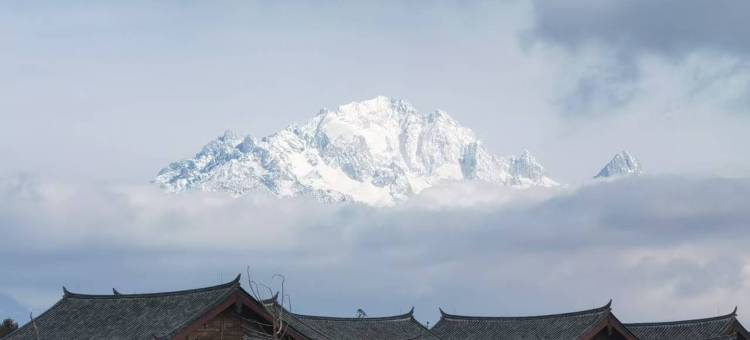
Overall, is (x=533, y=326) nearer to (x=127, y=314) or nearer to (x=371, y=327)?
(x=371, y=327)

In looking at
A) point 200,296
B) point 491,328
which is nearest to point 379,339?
point 491,328

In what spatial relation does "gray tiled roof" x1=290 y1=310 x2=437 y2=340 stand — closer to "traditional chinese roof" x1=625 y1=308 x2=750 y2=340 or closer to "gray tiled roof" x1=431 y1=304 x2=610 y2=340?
"gray tiled roof" x1=431 y1=304 x2=610 y2=340

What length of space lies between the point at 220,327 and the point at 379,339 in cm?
1739

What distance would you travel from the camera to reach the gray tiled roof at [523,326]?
78.4m

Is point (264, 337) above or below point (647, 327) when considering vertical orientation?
below

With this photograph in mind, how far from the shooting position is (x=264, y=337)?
61.6 m

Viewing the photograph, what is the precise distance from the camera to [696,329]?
85.0m

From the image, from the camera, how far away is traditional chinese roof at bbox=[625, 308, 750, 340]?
271 ft

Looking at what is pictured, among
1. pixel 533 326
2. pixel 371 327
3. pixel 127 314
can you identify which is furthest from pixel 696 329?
pixel 127 314

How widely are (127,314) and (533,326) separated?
2423 centimetres

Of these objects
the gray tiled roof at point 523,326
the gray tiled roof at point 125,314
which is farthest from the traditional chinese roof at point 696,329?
the gray tiled roof at point 125,314

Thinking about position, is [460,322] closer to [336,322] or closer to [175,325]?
[336,322]

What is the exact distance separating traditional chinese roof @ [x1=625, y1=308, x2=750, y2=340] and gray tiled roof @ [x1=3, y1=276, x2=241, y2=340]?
29337 millimetres

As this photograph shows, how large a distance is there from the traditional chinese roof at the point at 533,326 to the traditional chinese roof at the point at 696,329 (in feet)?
20.7
